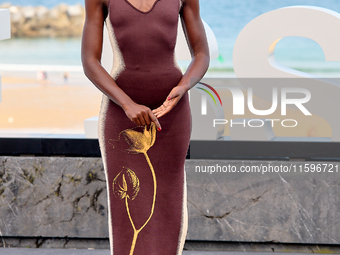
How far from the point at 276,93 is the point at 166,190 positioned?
2002 millimetres

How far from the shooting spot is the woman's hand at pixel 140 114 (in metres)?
1.95

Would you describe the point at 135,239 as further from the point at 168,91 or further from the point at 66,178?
the point at 66,178

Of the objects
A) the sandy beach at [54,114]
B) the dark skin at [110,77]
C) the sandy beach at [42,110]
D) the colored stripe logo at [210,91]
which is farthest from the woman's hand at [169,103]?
the sandy beach at [42,110]

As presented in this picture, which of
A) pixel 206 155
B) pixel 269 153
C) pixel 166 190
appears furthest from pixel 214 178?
pixel 166 190

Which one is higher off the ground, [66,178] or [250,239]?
[66,178]

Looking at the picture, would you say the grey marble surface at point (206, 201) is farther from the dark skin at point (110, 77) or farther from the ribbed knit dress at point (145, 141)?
the dark skin at point (110, 77)

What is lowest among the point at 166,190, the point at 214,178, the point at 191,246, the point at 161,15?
the point at 191,246

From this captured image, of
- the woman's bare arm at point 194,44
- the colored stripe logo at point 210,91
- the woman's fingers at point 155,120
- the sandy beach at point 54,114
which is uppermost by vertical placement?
the woman's bare arm at point 194,44

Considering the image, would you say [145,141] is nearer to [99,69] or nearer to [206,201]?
[99,69]

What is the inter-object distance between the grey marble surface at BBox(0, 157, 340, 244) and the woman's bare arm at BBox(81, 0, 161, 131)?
5.90 feet

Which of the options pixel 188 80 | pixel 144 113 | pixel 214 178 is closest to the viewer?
pixel 144 113

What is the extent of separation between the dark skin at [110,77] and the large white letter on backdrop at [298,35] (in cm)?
178

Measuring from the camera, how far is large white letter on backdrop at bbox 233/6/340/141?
3.78m

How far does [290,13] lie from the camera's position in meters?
3.79
